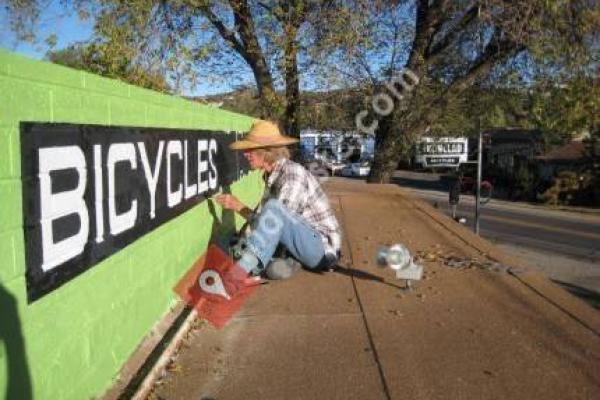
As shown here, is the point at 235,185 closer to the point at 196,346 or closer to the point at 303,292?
the point at 303,292

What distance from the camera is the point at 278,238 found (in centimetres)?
577

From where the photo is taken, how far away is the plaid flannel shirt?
19.5 ft

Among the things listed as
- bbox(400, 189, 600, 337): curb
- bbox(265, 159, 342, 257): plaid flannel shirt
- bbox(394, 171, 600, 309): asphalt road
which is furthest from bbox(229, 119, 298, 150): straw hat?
bbox(394, 171, 600, 309): asphalt road

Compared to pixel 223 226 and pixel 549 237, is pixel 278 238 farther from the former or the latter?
pixel 549 237

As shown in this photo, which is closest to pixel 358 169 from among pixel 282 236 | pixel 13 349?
pixel 282 236

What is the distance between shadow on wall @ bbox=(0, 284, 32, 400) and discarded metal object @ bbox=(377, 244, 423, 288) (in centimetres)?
352

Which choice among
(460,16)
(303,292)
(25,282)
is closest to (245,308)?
(303,292)

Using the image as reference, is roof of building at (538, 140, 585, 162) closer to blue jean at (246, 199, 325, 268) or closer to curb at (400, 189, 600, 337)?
curb at (400, 189, 600, 337)

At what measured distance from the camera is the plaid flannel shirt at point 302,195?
19.5 ft

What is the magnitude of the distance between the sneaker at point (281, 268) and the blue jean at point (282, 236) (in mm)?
86

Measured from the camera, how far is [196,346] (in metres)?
4.57

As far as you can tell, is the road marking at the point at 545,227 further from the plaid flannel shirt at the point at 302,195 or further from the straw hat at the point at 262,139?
the straw hat at the point at 262,139

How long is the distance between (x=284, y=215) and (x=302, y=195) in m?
0.33

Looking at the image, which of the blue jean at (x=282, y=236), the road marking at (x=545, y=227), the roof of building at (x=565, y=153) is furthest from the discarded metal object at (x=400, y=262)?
the roof of building at (x=565, y=153)
